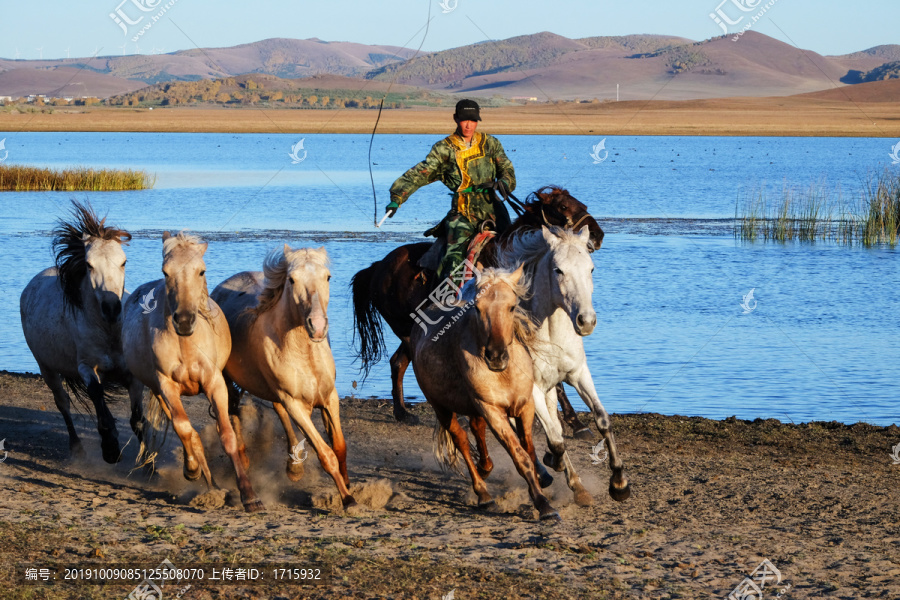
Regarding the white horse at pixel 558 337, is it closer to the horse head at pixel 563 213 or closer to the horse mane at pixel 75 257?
the horse head at pixel 563 213

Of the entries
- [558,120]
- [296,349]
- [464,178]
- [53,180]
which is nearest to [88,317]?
[296,349]

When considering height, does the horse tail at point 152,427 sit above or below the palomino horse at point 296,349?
below

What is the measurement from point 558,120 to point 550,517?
10506 cm

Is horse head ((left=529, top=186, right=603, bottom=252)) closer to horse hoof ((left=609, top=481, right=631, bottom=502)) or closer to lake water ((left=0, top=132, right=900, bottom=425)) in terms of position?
horse hoof ((left=609, top=481, right=631, bottom=502))

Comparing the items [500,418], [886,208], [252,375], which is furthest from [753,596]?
[886,208]

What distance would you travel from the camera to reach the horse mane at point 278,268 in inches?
242

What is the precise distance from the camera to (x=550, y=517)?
607cm

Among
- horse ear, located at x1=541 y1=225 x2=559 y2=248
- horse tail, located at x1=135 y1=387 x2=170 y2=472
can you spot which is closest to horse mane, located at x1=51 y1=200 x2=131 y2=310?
horse tail, located at x1=135 y1=387 x2=170 y2=472

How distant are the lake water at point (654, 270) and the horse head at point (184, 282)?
5.53 meters

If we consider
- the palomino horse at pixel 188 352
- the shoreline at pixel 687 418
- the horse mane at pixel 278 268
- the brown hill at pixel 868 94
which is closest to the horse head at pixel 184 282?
the palomino horse at pixel 188 352

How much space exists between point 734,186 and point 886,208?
20.4 metres

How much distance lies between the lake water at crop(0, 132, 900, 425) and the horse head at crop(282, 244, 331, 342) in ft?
17.4

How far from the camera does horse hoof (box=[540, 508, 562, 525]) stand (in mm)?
6062

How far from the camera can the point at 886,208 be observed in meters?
22.7
